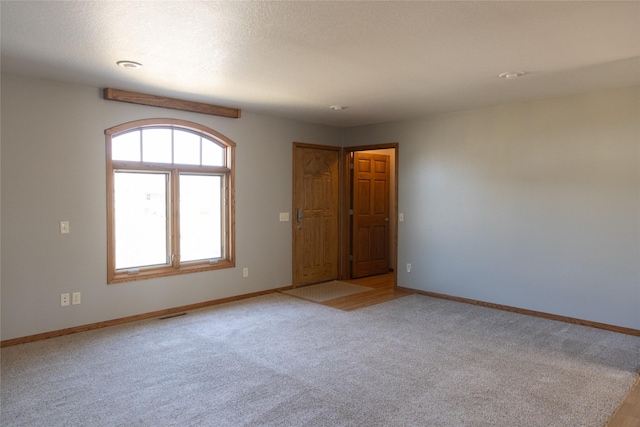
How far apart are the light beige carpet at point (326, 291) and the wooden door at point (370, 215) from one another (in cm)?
61

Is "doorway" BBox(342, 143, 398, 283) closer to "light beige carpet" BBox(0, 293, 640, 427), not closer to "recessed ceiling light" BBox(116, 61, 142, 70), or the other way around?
"light beige carpet" BBox(0, 293, 640, 427)

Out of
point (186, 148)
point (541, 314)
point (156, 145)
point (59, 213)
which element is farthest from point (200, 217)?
point (541, 314)

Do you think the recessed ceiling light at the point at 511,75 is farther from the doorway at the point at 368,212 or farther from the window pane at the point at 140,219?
the window pane at the point at 140,219

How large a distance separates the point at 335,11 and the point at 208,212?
345 cm

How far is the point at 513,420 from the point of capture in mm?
2574

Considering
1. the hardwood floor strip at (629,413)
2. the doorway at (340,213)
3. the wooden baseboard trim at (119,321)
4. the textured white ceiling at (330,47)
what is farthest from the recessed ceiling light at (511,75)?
the wooden baseboard trim at (119,321)

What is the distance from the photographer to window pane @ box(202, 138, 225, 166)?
5217 millimetres

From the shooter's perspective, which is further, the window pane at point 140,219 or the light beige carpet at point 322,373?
the window pane at point 140,219

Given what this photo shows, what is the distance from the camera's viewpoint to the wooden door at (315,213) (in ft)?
20.4

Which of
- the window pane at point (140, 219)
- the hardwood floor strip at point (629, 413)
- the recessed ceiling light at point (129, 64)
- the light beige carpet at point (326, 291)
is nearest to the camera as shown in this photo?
the hardwood floor strip at point (629, 413)

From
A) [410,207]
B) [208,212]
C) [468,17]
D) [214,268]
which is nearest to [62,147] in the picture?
[208,212]

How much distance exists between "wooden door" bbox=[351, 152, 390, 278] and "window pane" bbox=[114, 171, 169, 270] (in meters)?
3.08

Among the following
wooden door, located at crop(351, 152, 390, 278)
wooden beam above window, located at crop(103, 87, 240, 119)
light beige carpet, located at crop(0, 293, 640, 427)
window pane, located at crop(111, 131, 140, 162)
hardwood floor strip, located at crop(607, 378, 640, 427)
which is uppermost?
wooden beam above window, located at crop(103, 87, 240, 119)

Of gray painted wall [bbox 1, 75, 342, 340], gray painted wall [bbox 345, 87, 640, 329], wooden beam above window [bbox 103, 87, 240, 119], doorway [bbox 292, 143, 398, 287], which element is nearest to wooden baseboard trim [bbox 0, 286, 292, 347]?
gray painted wall [bbox 1, 75, 342, 340]
